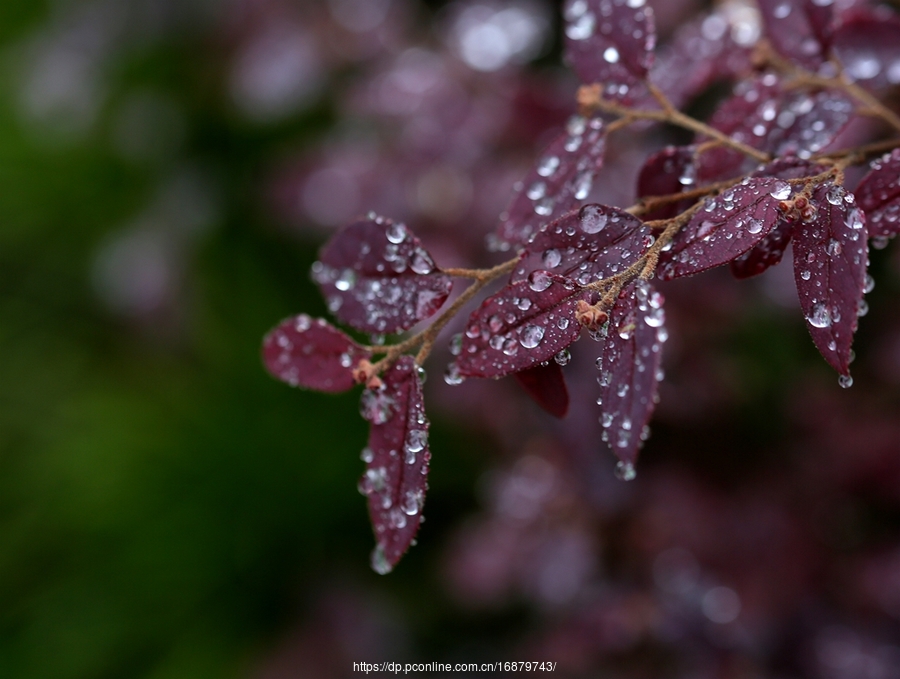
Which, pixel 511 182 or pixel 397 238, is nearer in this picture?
pixel 397 238

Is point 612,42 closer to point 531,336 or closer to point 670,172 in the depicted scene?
point 670,172

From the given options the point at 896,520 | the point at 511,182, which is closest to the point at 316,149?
the point at 511,182

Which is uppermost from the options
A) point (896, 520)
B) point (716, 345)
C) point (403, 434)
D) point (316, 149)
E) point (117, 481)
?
point (403, 434)

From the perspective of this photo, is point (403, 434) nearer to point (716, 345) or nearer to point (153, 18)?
point (716, 345)

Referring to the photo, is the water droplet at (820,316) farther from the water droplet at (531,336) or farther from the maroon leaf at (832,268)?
the water droplet at (531,336)

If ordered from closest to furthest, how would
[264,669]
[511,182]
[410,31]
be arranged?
1. [511,182]
2. [410,31]
3. [264,669]

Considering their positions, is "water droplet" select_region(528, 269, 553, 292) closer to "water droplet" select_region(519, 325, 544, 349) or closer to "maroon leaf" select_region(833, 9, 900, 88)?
"water droplet" select_region(519, 325, 544, 349)

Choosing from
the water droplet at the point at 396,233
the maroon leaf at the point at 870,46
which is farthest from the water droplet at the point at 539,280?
the maroon leaf at the point at 870,46
